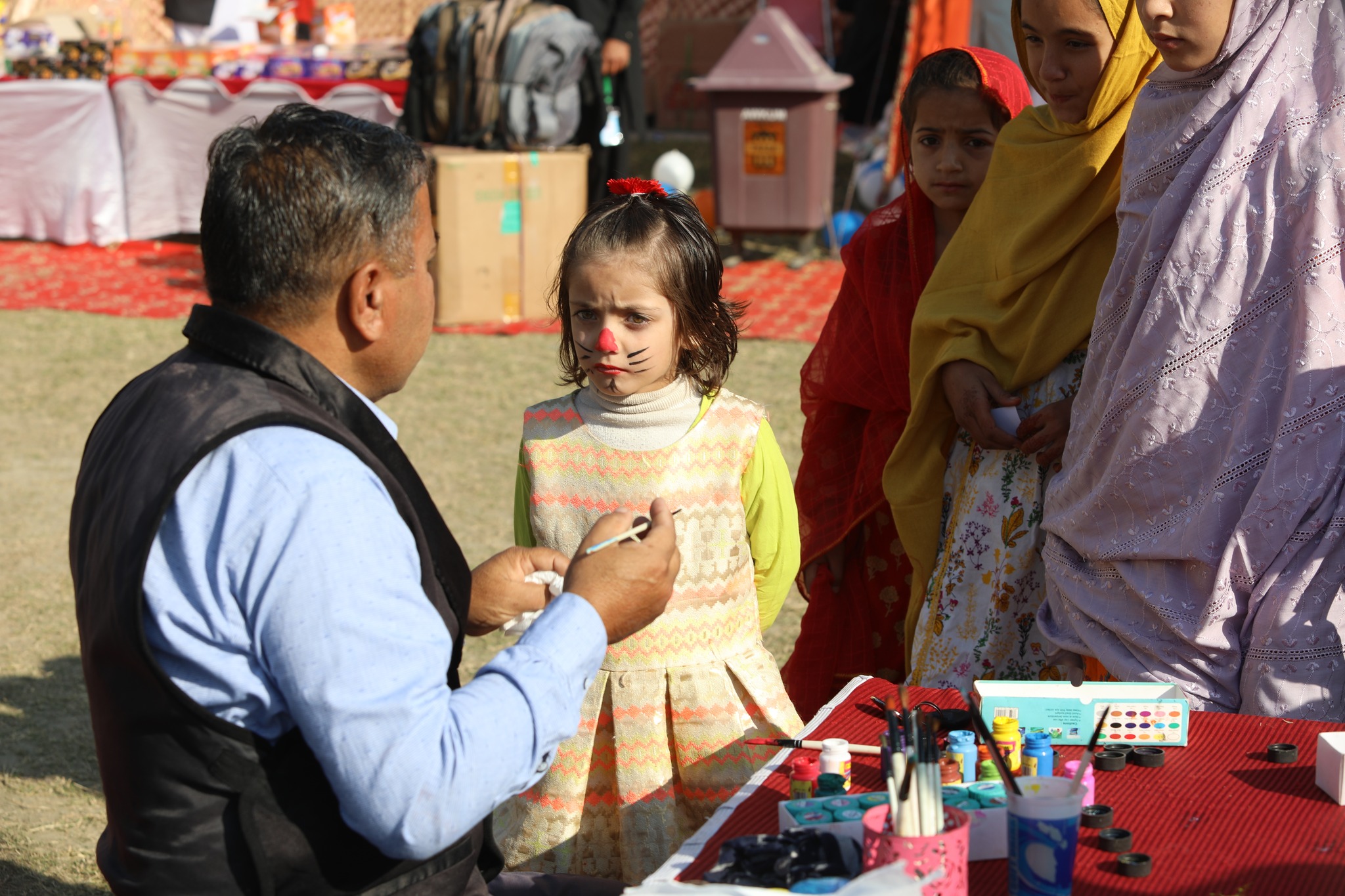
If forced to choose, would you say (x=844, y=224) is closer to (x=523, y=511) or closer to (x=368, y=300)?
(x=523, y=511)

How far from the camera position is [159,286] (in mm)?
8922

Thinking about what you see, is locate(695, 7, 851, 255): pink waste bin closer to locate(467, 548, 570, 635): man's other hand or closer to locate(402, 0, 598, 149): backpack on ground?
locate(402, 0, 598, 149): backpack on ground

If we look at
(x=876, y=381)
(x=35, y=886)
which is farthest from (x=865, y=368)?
(x=35, y=886)

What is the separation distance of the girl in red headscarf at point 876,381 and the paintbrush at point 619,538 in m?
1.34

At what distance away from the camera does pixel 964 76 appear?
2725 millimetres

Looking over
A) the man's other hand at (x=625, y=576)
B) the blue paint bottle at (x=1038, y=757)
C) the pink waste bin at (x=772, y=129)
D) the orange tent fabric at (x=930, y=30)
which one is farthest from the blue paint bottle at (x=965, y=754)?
the pink waste bin at (x=772, y=129)

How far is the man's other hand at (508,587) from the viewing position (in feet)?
6.10

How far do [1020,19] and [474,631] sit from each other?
160 cm

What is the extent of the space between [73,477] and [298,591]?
4.85 m

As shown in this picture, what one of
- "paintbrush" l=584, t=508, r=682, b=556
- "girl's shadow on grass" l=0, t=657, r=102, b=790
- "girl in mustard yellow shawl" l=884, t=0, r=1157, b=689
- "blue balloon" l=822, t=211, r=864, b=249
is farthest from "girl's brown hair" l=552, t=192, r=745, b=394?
"blue balloon" l=822, t=211, r=864, b=249

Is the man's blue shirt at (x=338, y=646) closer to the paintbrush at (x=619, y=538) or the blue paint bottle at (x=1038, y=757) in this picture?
the paintbrush at (x=619, y=538)

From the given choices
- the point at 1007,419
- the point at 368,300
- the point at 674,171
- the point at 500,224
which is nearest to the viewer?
the point at 368,300

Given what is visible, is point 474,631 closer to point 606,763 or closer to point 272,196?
point 606,763

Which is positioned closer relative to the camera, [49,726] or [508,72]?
[49,726]
